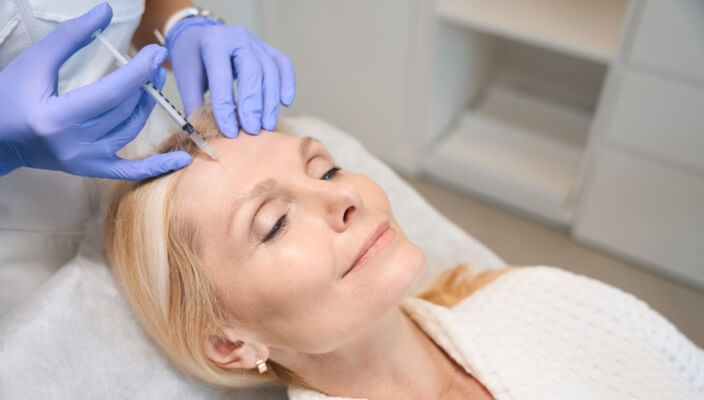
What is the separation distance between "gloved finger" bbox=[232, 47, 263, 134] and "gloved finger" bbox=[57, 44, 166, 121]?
173 mm

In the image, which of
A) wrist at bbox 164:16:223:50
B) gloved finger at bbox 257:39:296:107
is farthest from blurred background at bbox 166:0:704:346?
gloved finger at bbox 257:39:296:107

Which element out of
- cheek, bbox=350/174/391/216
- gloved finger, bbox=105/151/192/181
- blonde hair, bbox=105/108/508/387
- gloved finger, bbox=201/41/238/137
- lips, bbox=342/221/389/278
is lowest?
blonde hair, bbox=105/108/508/387

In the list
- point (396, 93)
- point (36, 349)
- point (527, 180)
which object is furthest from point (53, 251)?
point (527, 180)

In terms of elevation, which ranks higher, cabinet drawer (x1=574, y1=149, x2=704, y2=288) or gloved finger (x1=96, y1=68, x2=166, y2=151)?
gloved finger (x1=96, y1=68, x2=166, y2=151)

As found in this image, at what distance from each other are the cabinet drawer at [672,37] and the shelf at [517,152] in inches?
25.3

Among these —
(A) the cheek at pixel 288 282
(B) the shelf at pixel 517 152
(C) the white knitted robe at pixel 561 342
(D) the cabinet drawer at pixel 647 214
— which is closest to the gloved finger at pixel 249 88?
(A) the cheek at pixel 288 282

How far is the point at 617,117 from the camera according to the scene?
1.92 meters

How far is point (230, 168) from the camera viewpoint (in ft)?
3.17

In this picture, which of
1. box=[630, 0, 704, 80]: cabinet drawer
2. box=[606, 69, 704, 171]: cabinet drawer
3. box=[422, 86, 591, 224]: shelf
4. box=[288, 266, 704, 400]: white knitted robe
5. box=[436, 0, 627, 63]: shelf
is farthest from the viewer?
box=[422, 86, 591, 224]: shelf

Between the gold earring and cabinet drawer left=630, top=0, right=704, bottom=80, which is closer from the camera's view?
the gold earring

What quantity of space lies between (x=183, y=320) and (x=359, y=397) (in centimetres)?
33

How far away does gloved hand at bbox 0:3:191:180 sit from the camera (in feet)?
2.86

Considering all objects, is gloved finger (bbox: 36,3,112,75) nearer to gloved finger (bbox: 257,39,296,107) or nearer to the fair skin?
the fair skin

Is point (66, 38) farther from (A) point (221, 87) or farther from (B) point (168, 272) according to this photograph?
(B) point (168, 272)
